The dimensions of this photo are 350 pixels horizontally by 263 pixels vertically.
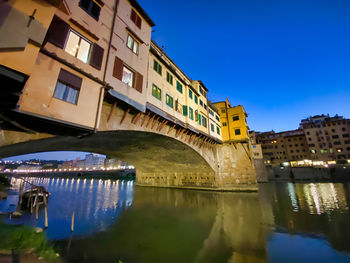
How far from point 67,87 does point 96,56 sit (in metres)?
2.96

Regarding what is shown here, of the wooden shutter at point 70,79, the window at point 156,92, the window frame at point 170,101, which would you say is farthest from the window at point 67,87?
the window frame at point 170,101

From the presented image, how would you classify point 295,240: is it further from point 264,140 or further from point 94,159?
point 94,159

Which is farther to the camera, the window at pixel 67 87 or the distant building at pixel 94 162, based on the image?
the distant building at pixel 94 162

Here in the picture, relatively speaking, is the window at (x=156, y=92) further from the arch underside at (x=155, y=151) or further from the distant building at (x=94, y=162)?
the distant building at (x=94, y=162)

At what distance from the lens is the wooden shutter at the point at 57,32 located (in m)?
7.28

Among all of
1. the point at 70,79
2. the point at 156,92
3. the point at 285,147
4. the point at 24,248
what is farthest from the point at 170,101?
the point at 285,147

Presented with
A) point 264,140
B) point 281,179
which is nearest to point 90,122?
point 281,179

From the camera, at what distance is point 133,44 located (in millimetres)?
12398

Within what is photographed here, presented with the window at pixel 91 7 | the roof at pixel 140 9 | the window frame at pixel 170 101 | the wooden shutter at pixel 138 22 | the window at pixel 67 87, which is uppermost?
the roof at pixel 140 9

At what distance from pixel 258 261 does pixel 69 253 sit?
9.37 metres

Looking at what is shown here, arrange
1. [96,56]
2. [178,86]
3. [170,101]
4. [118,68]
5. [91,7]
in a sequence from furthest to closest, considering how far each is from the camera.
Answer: [178,86]
[170,101]
[118,68]
[91,7]
[96,56]

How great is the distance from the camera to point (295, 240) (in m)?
8.77

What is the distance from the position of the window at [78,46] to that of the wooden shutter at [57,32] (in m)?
0.33

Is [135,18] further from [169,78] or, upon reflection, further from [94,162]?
[94,162]
